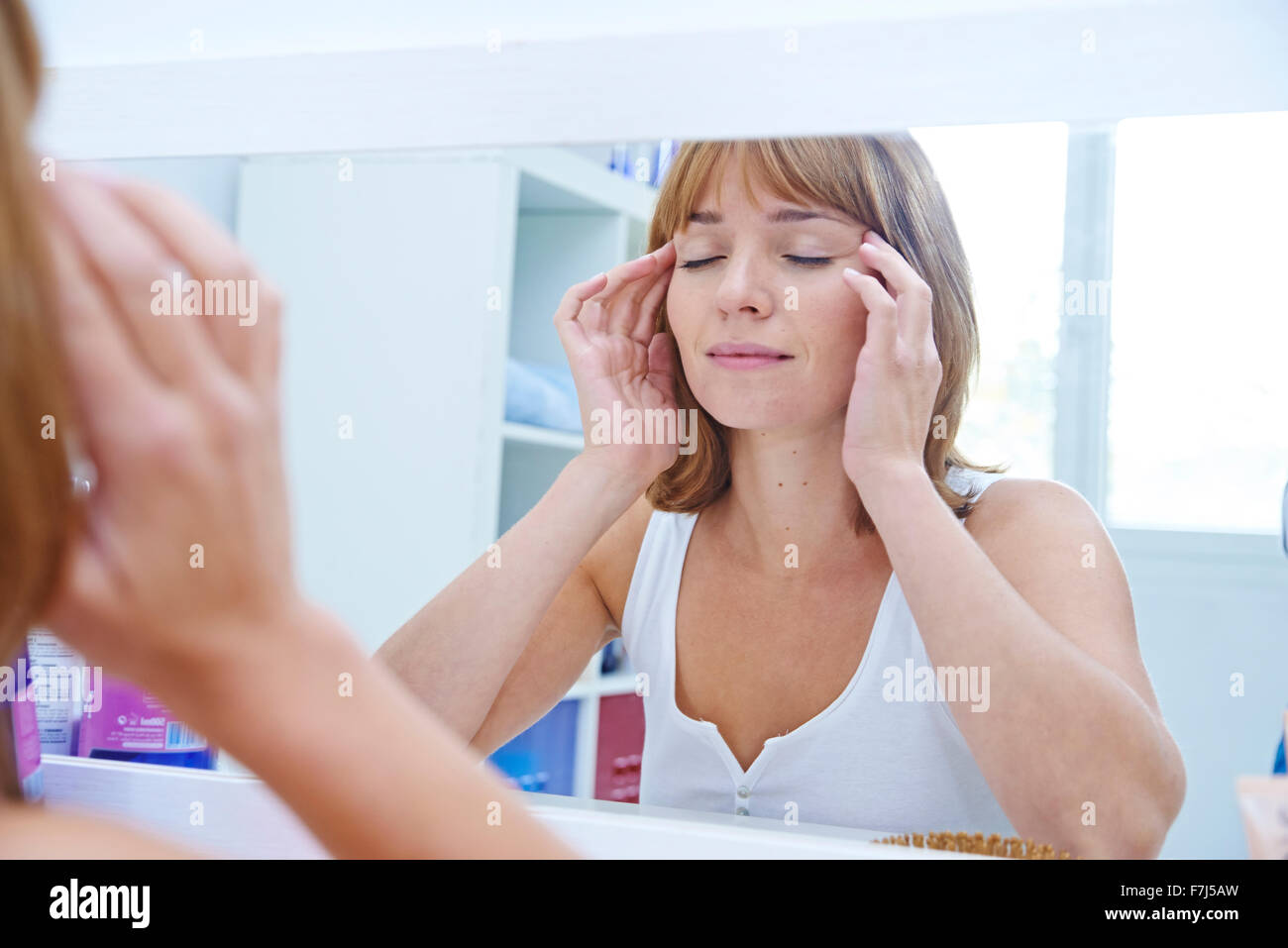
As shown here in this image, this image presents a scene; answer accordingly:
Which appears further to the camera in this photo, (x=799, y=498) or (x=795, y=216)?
(x=799, y=498)

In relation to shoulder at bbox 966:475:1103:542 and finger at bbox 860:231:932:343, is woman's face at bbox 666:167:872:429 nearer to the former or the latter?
finger at bbox 860:231:932:343

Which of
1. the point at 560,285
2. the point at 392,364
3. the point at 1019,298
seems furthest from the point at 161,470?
the point at 1019,298

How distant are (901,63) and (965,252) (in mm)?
357

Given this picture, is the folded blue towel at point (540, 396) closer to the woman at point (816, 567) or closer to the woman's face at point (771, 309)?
the woman at point (816, 567)

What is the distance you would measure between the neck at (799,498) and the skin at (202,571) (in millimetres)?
654

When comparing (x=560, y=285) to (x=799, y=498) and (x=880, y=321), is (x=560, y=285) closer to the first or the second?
(x=799, y=498)

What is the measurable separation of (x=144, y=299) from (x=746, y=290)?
1.76 ft

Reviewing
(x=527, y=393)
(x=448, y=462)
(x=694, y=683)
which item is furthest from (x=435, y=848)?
(x=527, y=393)

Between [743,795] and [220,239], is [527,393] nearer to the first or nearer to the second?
[743,795]

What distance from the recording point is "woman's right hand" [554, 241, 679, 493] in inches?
32.5

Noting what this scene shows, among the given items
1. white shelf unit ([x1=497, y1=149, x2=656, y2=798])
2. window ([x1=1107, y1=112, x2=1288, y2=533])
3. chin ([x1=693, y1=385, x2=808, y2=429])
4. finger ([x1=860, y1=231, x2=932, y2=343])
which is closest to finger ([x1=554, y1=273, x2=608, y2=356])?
chin ([x1=693, y1=385, x2=808, y2=429])

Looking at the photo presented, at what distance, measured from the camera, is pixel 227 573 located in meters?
0.23

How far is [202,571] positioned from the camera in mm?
231

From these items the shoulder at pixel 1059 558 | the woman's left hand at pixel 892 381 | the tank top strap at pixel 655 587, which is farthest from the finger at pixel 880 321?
the tank top strap at pixel 655 587
